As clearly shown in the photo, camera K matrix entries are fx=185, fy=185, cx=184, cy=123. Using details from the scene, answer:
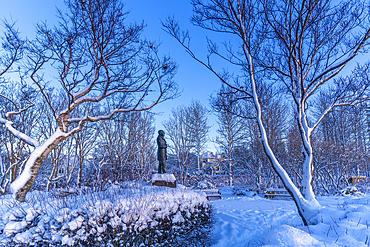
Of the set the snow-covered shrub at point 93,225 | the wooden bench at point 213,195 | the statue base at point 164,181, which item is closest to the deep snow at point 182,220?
the snow-covered shrub at point 93,225

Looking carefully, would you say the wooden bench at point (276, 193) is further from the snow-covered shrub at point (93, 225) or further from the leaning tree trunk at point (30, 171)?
the leaning tree trunk at point (30, 171)

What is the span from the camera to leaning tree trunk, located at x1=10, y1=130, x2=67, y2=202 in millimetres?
5273

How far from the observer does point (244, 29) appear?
14.6 ft

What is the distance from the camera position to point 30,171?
5527 millimetres

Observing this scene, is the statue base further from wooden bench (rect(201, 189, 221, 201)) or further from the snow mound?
the snow mound

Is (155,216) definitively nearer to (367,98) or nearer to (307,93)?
(307,93)

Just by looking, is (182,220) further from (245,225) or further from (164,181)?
(164,181)

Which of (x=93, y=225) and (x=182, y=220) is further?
(x=182, y=220)

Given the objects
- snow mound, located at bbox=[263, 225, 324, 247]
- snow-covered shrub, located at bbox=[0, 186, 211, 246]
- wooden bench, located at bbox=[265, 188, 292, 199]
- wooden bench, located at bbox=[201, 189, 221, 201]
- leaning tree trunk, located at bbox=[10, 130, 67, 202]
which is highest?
leaning tree trunk, located at bbox=[10, 130, 67, 202]

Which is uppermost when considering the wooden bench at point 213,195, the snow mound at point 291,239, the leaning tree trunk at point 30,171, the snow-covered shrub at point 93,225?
the leaning tree trunk at point 30,171

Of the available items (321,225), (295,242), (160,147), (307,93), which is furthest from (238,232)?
(160,147)

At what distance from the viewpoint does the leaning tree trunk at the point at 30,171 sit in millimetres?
5273

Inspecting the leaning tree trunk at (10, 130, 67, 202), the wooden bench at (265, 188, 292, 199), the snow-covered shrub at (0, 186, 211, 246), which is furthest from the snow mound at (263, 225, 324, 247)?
the wooden bench at (265, 188, 292, 199)

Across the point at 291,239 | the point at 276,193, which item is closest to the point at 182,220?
the point at 291,239
